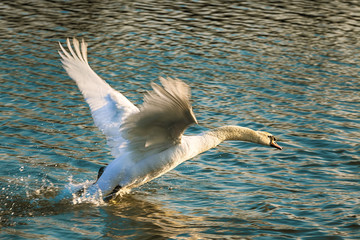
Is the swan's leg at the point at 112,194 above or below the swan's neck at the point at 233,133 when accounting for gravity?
below

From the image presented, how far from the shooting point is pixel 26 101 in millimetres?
13375

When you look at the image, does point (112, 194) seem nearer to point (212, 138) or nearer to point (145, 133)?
point (145, 133)

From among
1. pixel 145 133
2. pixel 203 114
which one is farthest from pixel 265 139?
pixel 203 114

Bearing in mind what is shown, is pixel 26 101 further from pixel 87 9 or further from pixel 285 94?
pixel 87 9

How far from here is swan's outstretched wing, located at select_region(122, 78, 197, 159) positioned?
6.88m

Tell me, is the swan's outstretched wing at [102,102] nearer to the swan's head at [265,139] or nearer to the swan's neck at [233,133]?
the swan's neck at [233,133]

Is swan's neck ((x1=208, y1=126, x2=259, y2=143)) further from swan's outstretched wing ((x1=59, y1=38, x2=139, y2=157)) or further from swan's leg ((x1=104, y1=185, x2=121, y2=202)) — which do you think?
swan's leg ((x1=104, y1=185, x2=121, y2=202))

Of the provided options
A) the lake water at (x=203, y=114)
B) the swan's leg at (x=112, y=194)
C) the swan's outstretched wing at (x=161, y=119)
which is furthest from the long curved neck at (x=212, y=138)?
the swan's leg at (x=112, y=194)

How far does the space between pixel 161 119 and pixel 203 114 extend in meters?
5.62

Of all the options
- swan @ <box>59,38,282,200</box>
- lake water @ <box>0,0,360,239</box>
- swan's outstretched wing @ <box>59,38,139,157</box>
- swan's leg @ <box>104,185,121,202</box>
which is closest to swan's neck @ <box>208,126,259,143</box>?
swan @ <box>59,38,282,200</box>

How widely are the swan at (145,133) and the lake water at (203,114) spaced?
599 millimetres

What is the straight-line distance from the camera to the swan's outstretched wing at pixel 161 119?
6879 millimetres

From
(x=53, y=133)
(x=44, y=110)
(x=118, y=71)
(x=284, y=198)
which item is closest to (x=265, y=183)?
(x=284, y=198)

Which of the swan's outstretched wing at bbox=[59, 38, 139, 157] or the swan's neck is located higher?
the swan's outstretched wing at bbox=[59, 38, 139, 157]
